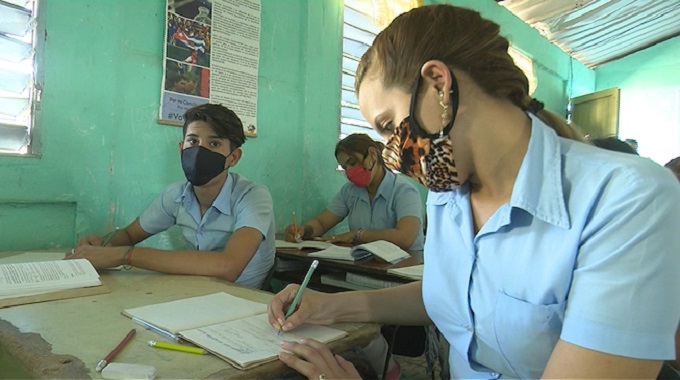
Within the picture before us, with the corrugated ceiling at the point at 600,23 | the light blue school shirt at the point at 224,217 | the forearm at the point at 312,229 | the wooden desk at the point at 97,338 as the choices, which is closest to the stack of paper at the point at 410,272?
the light blue school shirt at the point at 224,217

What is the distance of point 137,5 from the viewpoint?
2.05 metres

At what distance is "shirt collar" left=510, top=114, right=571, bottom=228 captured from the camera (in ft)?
2.40

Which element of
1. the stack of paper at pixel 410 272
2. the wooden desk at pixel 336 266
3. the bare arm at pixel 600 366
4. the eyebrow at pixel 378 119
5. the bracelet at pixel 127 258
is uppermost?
the eyebrow at pixel 378 119

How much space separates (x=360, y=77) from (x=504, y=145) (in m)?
0.33

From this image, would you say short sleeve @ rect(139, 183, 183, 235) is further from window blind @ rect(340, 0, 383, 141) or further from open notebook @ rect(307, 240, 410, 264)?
window blind @ rect(340, 0, 383, 141)

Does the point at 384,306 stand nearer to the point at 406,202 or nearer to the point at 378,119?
the point at 378,119

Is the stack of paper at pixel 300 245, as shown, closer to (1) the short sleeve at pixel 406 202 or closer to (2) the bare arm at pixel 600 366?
(1) the short sleeve at pixel 406 202

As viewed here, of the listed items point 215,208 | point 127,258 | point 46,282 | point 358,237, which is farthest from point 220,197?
point 358,237

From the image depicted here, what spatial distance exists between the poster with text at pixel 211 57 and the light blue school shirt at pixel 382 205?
2.47ft

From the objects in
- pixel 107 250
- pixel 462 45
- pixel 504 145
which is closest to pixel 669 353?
pixel 504 145

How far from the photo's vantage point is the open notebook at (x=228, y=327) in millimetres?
804

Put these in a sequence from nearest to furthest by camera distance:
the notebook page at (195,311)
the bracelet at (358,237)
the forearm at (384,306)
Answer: the notebook page at (195,311) → the forearm at (384,306) → the bracelet at (358,237)

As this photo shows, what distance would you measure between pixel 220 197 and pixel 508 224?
1.27 m

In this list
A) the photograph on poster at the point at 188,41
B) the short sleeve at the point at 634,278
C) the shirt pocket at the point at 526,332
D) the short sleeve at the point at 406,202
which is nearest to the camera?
the short sleeve at the point at 634,278
